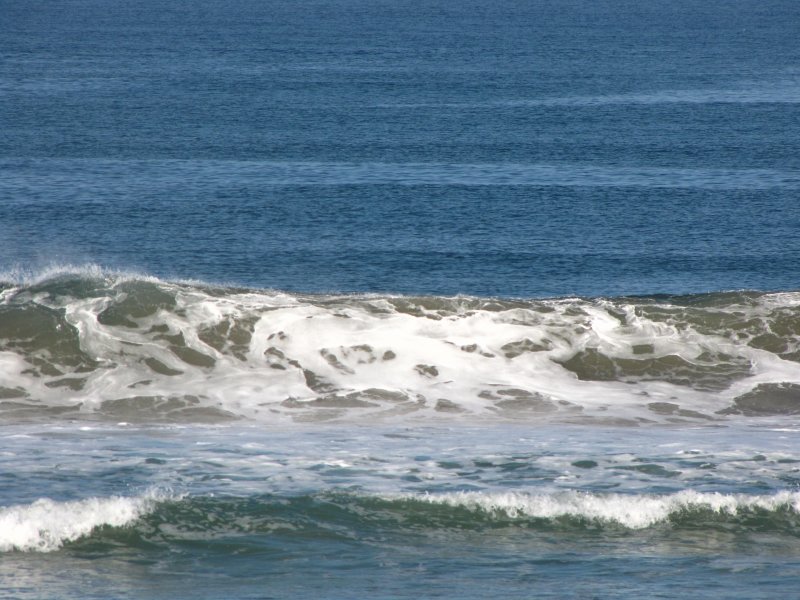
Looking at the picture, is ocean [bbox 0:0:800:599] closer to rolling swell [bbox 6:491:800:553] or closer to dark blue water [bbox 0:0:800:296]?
rolling swell [bbox 6:491:800:553]

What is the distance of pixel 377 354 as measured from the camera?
21453 millimetres

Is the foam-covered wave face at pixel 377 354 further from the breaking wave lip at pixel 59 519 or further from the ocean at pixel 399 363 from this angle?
the breaking wave lip at pixel 59 519

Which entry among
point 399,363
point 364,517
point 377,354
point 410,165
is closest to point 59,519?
point 364,517

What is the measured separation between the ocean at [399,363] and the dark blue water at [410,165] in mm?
225

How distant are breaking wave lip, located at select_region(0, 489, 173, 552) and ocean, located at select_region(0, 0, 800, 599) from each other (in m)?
0.03

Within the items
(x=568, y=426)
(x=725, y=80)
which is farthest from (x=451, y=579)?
Answer: (x=725, y=80)

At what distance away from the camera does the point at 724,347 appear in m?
22.4

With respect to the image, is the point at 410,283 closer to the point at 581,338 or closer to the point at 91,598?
the point at 581,338

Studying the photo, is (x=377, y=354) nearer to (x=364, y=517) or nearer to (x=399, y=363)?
(x=399, y=363)

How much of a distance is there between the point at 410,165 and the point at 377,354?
928 inches

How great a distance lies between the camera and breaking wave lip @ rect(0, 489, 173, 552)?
1290 cm

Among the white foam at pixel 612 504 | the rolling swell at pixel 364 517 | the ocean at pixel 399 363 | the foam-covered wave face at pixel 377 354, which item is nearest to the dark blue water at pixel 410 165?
the ocean at pixel 399 363

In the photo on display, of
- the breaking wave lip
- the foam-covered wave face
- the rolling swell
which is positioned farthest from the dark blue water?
the breaking wave lip

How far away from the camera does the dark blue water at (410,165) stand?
102ft
